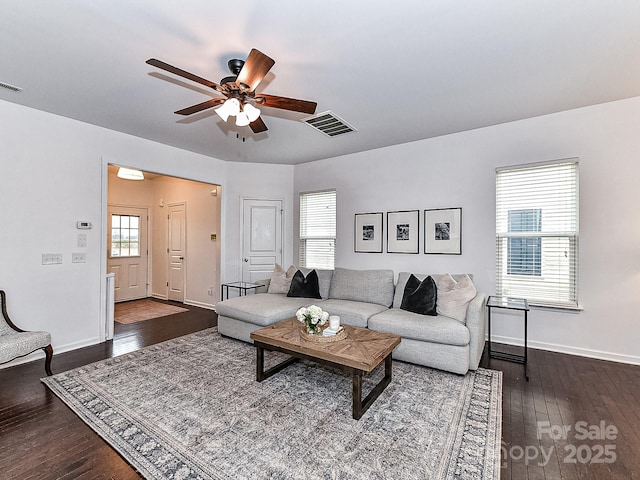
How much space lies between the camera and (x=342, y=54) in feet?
7.52

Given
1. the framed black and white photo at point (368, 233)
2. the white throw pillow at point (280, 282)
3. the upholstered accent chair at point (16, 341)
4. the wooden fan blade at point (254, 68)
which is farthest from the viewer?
the framed black and white photo at point (368, 233)

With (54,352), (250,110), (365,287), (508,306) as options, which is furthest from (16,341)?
(508,306)

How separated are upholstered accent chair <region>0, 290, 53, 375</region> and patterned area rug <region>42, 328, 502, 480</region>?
31cm

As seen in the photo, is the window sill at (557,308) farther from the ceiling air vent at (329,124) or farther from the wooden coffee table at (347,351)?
the ceiling air vent at (329,124)

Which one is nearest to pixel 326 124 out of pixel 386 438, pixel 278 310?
pixel 278 310

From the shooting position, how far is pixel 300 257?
18.4 feet

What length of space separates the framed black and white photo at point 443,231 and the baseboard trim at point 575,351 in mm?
1223

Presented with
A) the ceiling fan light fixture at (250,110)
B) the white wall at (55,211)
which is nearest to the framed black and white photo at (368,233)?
the ceiling fan light fixture at (250,110)

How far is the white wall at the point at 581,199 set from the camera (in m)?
3.14

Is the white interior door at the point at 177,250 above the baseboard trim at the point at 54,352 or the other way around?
above

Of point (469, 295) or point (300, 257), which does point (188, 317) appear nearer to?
point (300, 257)

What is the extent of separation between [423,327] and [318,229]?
2870 millimetres

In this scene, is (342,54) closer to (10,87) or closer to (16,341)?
(10,87)

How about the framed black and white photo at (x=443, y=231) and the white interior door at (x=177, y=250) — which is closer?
the framed black and white photo at (x=443, y=231)
